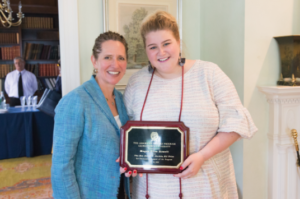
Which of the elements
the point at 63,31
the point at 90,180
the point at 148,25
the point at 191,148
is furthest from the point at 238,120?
the point at 63,31

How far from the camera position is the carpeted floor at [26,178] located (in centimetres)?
302

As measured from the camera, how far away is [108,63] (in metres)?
1.34

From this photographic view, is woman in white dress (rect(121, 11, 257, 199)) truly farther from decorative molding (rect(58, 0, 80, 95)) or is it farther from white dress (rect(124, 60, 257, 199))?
decorative molding (rect(58, 0, 80, 95))

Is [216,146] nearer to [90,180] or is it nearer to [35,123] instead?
[90,180]

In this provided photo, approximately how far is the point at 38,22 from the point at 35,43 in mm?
497

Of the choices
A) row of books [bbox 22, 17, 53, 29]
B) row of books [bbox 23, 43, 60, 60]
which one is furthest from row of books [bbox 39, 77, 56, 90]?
row of books [bbox 22, 17, 53, 29]

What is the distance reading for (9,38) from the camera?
5691mm

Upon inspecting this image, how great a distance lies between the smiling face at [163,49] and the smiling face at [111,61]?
17cm

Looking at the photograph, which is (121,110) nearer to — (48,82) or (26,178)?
(26,178)

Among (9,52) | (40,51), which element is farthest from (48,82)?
(9,52)

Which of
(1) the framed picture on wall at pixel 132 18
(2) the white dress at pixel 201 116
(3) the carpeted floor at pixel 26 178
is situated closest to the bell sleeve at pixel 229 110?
(2) the white dress at pixel 201 116

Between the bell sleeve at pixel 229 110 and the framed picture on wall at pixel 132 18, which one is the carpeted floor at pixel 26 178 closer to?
the framed picture on wall at pixel 132 18

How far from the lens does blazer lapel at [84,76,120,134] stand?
1.29 m

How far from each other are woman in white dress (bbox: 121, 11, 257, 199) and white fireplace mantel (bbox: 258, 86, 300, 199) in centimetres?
56
